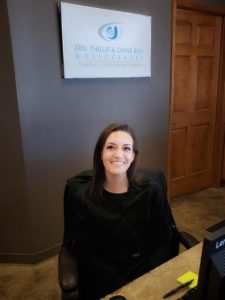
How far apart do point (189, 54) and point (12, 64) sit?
1.97 m

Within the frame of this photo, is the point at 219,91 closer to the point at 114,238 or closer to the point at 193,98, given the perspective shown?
the point at 193,98

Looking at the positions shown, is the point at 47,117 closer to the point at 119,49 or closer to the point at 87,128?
the point at 87,128

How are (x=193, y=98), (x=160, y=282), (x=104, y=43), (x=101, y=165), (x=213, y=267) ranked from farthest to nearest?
(x=193, y=98) < (x=104, y=43) < (x=101, y=165) < (x=160, y=282) < (x=213, y=267)

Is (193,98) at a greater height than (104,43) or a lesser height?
lesser

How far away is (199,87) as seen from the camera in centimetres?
335

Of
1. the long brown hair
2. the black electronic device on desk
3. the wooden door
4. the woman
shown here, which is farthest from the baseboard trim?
the black electronic device on desk

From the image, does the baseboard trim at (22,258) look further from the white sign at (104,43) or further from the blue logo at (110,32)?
the blue logo at (110,32)

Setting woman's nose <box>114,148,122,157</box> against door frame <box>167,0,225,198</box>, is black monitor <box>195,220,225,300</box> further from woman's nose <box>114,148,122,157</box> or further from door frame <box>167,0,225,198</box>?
door frame <box>167,0,225,198</box>

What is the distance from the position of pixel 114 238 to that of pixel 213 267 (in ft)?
2.43

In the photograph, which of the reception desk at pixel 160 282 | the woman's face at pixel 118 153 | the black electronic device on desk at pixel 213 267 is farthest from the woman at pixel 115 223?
the black electronic device on desk at pixel 213 267

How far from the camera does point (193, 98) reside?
3330 mm

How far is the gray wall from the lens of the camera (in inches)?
76.7

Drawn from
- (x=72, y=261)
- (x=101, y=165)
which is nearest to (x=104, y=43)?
(x=101, y=165)

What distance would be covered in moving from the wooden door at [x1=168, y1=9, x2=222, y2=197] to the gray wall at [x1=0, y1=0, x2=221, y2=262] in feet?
1.57
